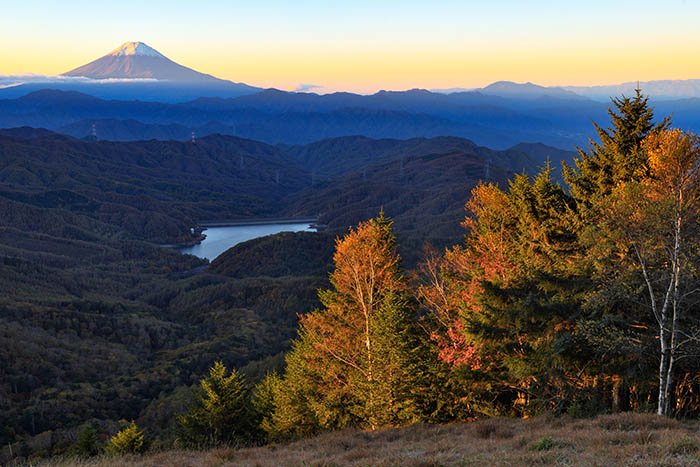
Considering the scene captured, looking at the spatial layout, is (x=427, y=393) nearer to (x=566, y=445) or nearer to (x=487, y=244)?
(x=487, y=244)

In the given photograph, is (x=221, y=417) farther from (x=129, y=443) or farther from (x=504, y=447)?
(x=504, y=447)

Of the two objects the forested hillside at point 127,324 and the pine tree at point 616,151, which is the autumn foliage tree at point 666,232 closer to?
the pine tree at point 616,151

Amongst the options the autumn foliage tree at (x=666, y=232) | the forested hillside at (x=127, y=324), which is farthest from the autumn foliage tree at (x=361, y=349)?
the forested hillside at (x=127, y=324)

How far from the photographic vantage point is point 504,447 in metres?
13.3

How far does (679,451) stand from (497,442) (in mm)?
4704

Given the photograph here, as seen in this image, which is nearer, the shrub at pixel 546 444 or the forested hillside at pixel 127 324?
the shrub at pixel 546 444

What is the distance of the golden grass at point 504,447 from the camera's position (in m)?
11.1

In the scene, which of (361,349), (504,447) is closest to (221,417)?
(361,349)

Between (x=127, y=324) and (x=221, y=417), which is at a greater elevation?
(x=221, y=417)

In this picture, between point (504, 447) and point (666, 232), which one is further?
point (666, 232)

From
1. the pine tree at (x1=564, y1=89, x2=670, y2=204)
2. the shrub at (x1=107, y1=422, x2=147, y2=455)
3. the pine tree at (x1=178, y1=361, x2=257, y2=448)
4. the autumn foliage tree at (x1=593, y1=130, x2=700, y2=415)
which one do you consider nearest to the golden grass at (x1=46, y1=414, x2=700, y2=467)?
the autumn foliage tree at (x1=593, y1=130, x2=700, y2=415)

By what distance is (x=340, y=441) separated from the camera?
685 inches

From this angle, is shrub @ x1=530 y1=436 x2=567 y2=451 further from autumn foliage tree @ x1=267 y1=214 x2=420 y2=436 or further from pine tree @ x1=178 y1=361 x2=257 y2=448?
pine tree @ x1=178 y1=361 x2=257 y2=448

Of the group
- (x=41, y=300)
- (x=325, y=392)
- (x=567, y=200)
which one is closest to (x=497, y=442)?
(x=325, y=392)
